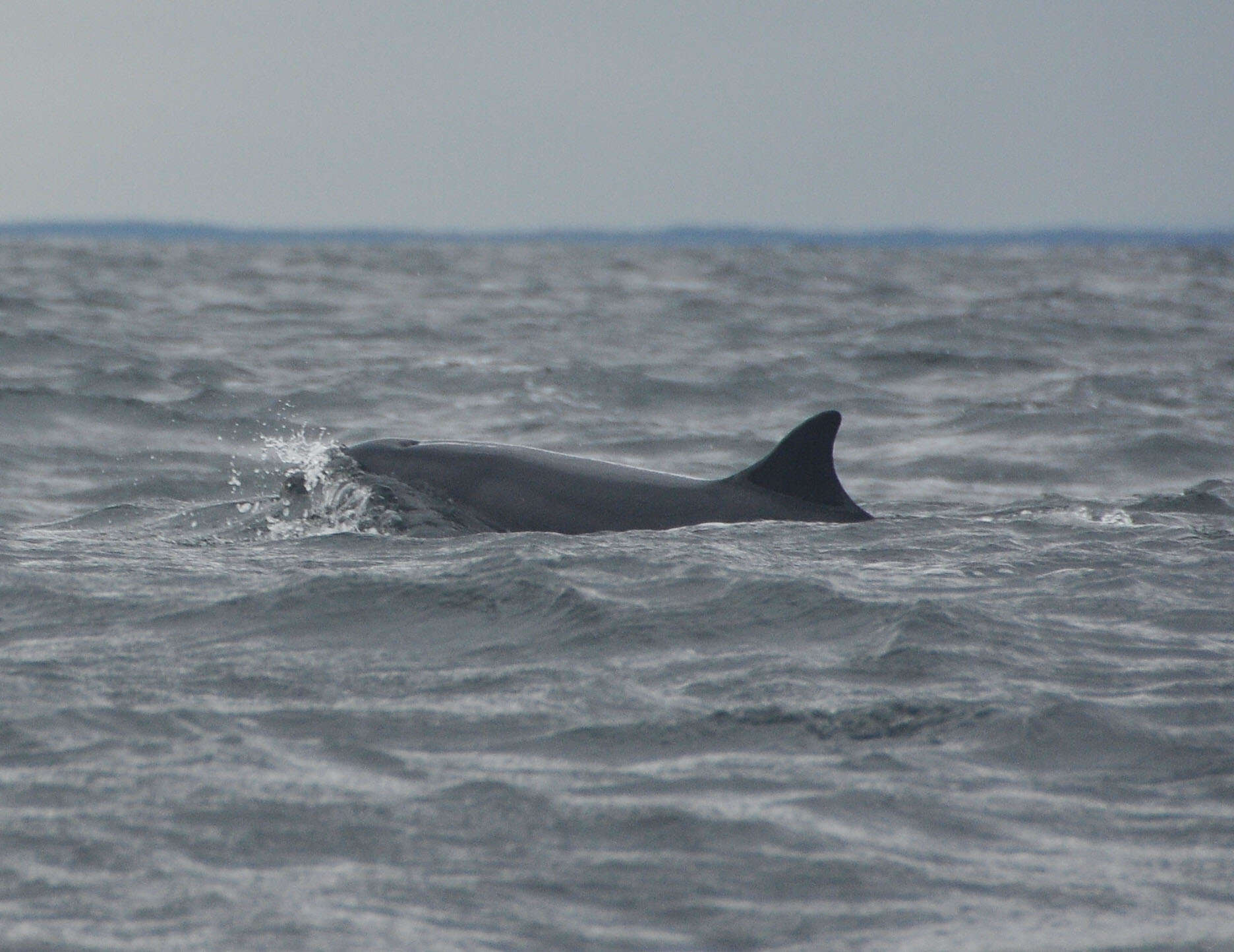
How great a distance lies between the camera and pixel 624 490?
10336mm

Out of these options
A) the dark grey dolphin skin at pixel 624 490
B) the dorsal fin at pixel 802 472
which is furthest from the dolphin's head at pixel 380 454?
the dorsal fin at pixel 802 472

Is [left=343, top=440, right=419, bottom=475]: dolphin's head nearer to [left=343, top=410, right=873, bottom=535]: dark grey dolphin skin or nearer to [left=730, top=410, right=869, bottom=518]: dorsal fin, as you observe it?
[left=343, top=410, right=873, bottom=535]: dark grey dolphin skin

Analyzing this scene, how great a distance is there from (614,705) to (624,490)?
145 inches

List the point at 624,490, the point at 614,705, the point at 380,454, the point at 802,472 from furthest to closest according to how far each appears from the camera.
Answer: the point at 380,454
the point at 624,490
the point at 802,472
the point at 614,705

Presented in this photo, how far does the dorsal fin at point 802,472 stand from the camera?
986cm

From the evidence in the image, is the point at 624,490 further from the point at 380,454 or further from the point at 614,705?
the point at 614,705

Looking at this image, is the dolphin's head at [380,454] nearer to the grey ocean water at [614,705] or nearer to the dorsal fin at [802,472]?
the grey ocean water at [614,705]

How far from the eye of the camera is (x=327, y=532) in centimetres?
1035

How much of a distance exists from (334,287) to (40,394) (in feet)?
75.7

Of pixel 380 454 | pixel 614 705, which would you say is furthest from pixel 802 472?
pixel 614 705

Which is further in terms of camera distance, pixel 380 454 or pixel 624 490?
pixel 380 454

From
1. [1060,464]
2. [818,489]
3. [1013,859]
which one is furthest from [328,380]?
[1013,859]

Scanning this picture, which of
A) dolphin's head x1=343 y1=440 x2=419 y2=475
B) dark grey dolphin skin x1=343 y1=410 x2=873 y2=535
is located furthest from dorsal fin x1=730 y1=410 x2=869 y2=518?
dolphin's head x1=343 y1=440 x2=419 y2=475

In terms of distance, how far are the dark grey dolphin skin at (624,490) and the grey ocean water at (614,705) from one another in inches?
9.7
